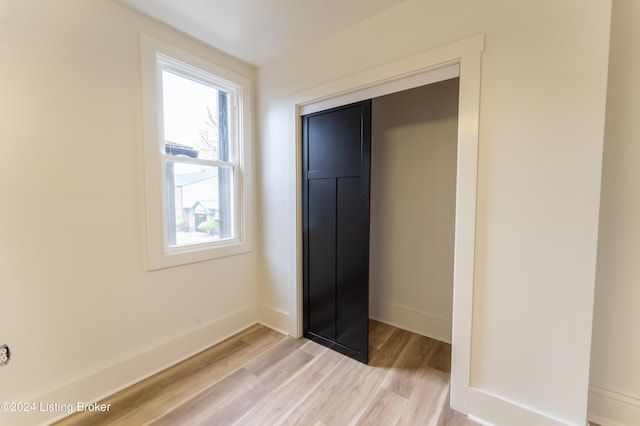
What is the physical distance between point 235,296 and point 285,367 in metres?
0.86

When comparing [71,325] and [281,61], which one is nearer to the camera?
[71,325]

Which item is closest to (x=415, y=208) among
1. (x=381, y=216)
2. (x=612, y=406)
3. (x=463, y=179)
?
(x=381, y=216)

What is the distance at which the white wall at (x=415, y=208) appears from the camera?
2.31 metres

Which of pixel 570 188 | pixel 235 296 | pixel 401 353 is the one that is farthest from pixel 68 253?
pixel 570 188

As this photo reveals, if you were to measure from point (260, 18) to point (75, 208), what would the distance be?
1.77 meters

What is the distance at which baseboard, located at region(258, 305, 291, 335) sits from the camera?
248 centimetres

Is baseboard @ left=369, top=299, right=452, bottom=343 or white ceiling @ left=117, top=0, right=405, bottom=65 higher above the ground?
white ceiling @ left=117, top=0, right=405, bottom=65

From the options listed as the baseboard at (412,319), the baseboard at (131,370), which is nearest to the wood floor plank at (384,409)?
the baseboard at (412,319)

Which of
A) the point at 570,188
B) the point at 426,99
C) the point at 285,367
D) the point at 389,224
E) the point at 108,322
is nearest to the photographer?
the point at 570,188

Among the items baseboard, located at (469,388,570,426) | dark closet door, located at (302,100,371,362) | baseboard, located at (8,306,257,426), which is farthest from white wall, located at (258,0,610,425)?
baseboard, located at (8,306,257,426)

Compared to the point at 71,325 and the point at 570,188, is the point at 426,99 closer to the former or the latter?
the point at 570,188

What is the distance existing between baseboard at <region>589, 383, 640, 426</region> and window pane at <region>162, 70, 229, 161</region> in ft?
10.4

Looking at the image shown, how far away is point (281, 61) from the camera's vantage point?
Result: 7.77ft

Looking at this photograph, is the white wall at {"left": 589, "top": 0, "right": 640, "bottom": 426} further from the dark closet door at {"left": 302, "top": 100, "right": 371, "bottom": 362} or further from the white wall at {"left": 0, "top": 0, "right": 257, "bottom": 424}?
the white wall at {"left": 0, "top": 0, "right": 257, "bottom": 424}
